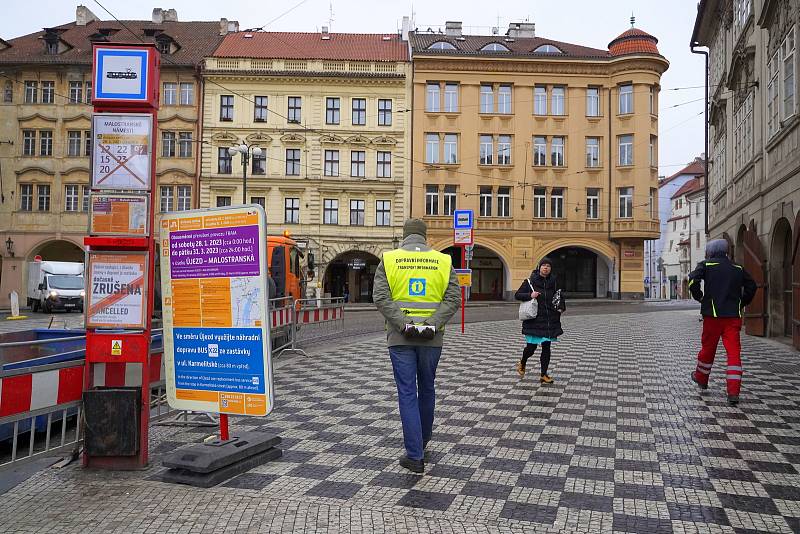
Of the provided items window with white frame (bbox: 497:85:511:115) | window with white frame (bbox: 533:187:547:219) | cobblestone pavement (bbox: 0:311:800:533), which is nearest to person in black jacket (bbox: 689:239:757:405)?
cobblestone pavement (bbox: 0:311:800:533)

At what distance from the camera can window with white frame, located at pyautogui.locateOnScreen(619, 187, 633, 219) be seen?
4253cm

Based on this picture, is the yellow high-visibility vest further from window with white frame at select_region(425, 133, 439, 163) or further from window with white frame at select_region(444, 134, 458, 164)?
window with white frame at select_region(444, 134, 458, 164)

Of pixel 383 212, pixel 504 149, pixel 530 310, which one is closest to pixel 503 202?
pixel 504 149

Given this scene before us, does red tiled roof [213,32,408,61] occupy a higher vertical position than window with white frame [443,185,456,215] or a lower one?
higher

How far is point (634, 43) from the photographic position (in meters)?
42.4

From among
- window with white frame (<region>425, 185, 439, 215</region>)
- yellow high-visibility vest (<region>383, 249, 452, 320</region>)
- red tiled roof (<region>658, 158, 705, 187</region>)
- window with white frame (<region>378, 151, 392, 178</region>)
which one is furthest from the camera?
red tiled roof (<region>658, 158, 705, 187</region>)

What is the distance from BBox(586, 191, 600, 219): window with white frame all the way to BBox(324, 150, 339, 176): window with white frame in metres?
16.1

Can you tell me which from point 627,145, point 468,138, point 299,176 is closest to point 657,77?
point 627,145

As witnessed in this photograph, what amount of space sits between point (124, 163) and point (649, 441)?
16.8ft

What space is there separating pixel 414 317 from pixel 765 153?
15110 mm

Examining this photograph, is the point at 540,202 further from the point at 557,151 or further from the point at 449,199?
the point at 449,199

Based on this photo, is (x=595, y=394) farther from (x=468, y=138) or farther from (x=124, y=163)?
(x=468, y=138)

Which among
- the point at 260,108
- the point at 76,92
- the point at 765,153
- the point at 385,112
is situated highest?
the point at 76,92

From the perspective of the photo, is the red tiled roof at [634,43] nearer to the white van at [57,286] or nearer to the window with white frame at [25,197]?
the white van at [57,286]
